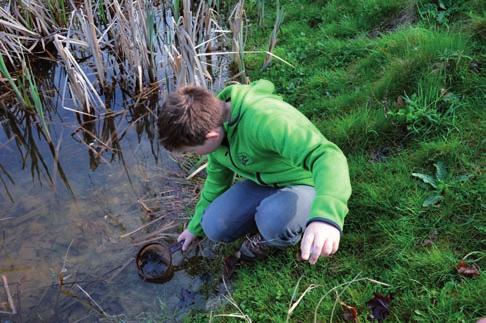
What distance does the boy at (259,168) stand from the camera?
1.62 metres

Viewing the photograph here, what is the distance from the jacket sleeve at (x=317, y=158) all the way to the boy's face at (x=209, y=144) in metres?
0.18

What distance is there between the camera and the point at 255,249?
7.84 ft

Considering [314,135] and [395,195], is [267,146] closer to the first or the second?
[314,135]

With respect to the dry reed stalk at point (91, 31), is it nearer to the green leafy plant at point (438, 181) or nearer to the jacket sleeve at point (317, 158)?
the jacket sleeve at point (317, 158)

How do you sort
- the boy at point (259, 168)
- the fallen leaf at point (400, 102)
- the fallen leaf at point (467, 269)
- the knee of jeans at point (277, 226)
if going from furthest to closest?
the fallen leaf at point (400, 102), the knee of jeans at point (277, 226), the fallen leaf at point (467, 269), the boy at point (259, 168)

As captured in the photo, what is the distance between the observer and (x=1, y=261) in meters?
2.83

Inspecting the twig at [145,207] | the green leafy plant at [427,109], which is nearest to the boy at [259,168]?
the twig at [145,207]

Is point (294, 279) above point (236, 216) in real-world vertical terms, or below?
below

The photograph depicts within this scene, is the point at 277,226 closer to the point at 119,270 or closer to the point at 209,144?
the point at 209,144

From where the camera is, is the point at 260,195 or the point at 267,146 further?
the point at 260,195

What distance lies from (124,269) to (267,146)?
1353mm

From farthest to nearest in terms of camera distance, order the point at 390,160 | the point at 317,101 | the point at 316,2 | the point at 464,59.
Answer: the point at 316,2, the point at 317,101, the point at 464,59, the point at 390,160

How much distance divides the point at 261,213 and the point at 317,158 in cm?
63

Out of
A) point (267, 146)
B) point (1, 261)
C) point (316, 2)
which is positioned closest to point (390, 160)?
point (267, 146)
